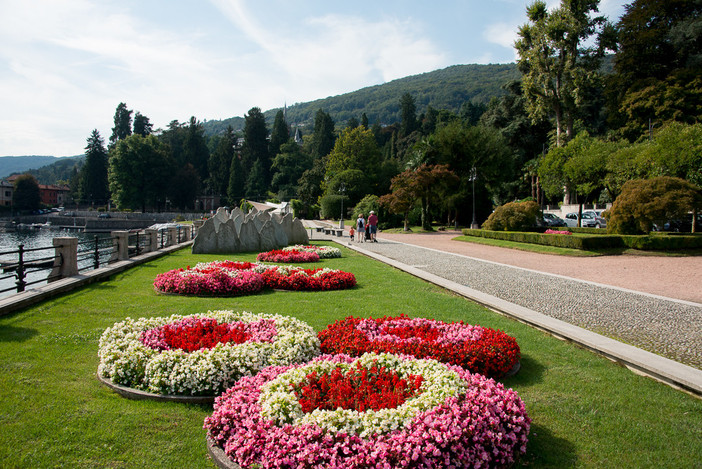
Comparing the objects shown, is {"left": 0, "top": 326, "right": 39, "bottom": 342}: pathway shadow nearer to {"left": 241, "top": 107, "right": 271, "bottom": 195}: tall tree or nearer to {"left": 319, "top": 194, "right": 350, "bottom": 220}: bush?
{"left": 319, "top": 194, "right": 350, "bottom": 220}: bush

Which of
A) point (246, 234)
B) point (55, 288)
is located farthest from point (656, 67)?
point (55, 288)

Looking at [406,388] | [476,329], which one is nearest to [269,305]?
[476,329]

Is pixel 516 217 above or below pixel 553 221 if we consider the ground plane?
above

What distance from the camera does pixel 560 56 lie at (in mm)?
39625

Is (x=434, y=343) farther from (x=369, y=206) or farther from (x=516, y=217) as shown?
(x=369, y=206)

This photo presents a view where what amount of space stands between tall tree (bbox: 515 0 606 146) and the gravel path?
90.9 ft

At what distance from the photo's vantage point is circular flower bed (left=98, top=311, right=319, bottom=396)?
4.24 metres

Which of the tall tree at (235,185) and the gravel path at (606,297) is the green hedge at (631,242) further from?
the tall tree at (235,185)

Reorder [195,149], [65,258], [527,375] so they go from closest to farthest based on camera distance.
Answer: [527,375] → [65,258] → [195,149]

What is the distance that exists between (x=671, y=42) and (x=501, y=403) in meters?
47.1

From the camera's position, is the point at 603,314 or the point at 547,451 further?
the point at 603,314

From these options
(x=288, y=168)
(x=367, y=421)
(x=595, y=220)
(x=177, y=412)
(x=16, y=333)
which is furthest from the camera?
(x=288, y=168)

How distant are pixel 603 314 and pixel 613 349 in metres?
2.67

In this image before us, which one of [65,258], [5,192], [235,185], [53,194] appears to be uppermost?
[235,185]
